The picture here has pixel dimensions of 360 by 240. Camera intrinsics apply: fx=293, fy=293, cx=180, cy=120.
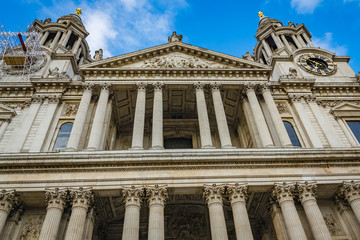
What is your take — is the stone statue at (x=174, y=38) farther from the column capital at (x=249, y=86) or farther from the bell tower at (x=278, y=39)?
the bell tower at (x=278, y=39)

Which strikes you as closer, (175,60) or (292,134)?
(292,134)

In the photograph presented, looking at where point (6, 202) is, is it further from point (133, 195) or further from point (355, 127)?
point (355, 127)

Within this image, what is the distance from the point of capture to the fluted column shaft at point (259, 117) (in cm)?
1698

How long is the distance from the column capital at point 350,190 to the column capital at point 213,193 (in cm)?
616

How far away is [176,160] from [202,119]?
13.3 ft

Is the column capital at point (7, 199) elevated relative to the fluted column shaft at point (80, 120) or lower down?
lower down

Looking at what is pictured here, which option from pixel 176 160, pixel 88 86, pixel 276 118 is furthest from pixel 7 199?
pixel 276 118

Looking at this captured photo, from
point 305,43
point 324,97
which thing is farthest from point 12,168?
point 305,43

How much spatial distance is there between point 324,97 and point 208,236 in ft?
44.0

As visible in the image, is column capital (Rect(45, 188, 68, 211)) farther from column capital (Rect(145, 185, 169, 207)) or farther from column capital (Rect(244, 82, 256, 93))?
column capital (Rect(244, 82, 256, 93))

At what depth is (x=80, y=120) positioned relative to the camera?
17672mm

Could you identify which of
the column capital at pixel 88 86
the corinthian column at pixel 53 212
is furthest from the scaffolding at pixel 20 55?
the corinthian column at pixel 53 212

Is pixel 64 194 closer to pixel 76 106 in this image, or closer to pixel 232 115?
pixel 76 106

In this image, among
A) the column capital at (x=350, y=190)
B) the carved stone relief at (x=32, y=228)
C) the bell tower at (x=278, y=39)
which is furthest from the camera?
the bell tower at (x=278, y=39)
